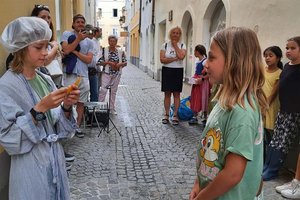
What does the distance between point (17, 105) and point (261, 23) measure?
4.32 meters

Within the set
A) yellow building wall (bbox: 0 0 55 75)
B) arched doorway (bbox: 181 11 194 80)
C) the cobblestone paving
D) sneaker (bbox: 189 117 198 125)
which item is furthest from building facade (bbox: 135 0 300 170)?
yellow building wall (bbox: 0 0 55 75)

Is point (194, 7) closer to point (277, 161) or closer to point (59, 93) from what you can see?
point (277, 161)

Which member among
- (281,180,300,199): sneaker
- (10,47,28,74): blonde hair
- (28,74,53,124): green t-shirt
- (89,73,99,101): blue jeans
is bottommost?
(281,180,300,199): sneaker

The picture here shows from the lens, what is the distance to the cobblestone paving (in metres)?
3.87

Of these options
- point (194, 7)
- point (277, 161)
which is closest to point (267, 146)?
point (277, 161)

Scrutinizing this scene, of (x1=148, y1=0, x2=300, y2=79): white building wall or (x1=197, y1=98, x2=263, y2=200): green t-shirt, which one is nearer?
(x1=197, y1=98, x2=263, y2=200): green t-shirt

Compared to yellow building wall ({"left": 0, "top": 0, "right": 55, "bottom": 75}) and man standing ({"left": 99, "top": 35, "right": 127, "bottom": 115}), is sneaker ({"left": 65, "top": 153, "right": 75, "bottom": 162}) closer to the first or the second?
yellow building wall ({"left": 0, "top": 0, "right": 55, "bottom": 75})

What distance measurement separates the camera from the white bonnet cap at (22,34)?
6.58 feet

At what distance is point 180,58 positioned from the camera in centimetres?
675

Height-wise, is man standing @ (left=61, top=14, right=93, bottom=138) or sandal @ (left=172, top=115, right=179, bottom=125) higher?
man standing @ (left=61, top=14, right=93, bottom=138)

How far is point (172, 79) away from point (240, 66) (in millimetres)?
5293

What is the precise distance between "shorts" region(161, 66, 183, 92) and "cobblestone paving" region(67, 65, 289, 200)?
770mm

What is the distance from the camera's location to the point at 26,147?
1.97 m

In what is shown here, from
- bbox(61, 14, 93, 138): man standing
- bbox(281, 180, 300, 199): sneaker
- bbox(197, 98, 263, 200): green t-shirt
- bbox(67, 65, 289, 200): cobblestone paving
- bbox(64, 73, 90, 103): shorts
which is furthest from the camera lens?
bbox(64, 73, 90, 103): shorts
